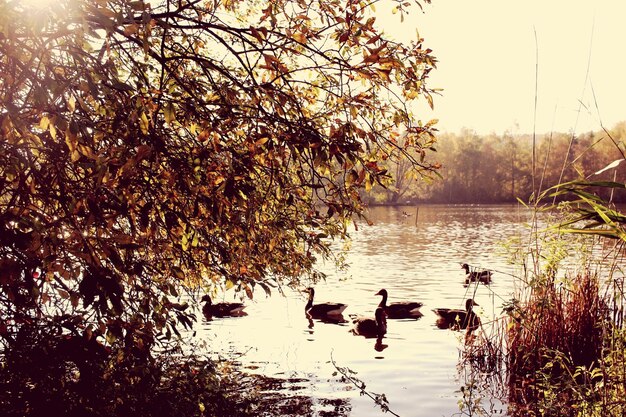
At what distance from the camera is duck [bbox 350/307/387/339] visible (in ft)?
57.0

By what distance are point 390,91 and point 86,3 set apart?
324 centimetres

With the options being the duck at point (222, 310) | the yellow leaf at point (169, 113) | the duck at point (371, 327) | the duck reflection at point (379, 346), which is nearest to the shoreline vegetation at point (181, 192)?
the yellow leaf at point (169, 113)

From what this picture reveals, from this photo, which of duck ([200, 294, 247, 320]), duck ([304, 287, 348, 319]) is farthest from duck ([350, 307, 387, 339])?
duck ([200, 294, 247, 320])

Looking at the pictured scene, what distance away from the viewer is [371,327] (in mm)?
17547

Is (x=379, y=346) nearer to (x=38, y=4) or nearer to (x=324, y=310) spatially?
(x=324, y=310)

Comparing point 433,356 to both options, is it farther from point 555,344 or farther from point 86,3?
point 86,3

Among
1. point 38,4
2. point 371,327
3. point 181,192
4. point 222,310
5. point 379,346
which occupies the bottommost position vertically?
point 379,346

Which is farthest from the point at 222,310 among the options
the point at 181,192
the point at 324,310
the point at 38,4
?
the point at 38,4

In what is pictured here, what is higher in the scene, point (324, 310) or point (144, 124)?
point (144, 124)

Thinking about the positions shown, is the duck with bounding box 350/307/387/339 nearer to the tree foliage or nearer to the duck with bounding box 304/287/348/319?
the duck with bounding box 304/287/348/319

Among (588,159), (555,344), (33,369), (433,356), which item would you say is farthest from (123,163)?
(588,159)

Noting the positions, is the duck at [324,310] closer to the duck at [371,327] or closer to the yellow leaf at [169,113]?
the duck at [371,327]

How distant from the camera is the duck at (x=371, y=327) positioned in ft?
57.0

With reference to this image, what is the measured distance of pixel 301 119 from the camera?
19.0ft
